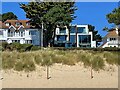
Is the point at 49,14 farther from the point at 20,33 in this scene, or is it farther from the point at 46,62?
the point at 46,62

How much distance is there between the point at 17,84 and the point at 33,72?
8.01 ft

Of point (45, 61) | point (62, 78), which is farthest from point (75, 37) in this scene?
point (62, 78)

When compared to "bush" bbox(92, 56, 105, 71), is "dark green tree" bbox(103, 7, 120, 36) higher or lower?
higher

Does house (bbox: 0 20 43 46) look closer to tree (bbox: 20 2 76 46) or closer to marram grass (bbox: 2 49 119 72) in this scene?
tree (bbox: 20 2 76 46)

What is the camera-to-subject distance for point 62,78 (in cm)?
1397

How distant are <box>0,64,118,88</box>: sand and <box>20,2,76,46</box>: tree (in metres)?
29.7

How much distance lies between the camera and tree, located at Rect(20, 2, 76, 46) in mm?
45844

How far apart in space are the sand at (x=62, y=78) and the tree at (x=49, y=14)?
29714mm

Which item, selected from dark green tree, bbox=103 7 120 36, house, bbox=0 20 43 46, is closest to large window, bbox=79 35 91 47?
house, bbox=0 20 43 46

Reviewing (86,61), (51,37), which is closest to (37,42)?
(51,37)

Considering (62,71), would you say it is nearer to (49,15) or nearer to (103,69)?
(103,69)

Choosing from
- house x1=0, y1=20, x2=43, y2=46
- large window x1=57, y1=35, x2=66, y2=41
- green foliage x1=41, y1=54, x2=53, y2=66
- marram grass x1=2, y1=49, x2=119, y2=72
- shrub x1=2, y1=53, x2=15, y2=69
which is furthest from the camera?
large window x1=57, y1=35, x2=66, y2=41

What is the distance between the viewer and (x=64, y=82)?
13.1 metres

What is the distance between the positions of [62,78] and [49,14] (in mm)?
32386
